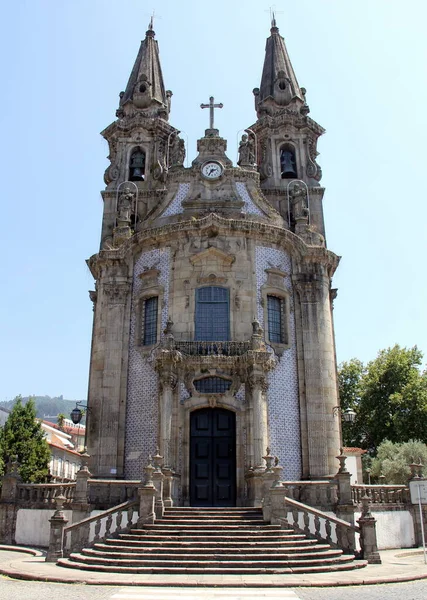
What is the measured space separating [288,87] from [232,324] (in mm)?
15127

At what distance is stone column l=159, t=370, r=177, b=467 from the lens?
19.2 meters

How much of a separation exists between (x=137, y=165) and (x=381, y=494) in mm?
18765

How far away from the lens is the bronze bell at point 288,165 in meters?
27.8

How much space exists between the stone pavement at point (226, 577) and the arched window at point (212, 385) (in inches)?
318

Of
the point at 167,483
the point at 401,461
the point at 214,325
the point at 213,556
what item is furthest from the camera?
the point at 401,461

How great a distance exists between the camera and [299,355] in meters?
22.4

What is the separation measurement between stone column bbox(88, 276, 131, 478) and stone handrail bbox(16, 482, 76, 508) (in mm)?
1925

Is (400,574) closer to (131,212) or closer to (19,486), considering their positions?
(19,486)

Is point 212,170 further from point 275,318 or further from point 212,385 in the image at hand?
point 212,385

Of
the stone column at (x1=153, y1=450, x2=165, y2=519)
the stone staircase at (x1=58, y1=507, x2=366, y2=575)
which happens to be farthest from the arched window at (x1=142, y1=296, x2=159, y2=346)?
the stone staircase at (x1=58, y1=507, x2=366, y2=575)

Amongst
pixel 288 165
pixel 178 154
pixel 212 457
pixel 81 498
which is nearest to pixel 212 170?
pixel 178 154

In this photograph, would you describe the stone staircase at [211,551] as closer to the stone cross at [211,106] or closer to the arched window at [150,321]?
the arched window at [150,321]

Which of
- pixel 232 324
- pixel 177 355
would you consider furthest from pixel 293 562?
pixel 232 324

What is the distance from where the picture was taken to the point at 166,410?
64.7 ft
